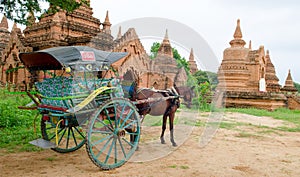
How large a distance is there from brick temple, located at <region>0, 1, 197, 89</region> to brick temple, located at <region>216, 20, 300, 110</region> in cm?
957

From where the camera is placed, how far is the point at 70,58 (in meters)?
4.42

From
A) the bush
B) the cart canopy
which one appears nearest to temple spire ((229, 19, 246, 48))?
the bush

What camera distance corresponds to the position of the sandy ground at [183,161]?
15.7ft

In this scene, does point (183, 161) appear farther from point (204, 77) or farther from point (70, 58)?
point (70, 58)

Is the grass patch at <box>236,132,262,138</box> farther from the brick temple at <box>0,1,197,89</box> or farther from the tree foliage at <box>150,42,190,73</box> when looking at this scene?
the tree foliage at <box>150,42,190,73</box>

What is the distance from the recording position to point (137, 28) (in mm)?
5234

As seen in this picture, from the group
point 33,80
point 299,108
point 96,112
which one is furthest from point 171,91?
point 299,108

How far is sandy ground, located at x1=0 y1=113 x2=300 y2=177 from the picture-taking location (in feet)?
15.7

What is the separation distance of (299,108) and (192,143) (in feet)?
56.9

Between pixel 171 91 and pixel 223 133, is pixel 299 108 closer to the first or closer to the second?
pixel 223 133

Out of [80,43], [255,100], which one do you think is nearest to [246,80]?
[255,100]

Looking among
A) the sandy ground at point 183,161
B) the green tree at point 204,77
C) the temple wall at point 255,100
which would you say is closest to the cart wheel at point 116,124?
the sandy ground at point 183,161

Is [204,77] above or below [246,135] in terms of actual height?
above

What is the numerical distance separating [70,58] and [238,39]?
20993 mm
